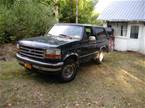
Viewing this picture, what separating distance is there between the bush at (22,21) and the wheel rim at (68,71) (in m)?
6.34

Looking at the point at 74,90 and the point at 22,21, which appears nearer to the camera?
the point at 74,90

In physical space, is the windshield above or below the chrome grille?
above

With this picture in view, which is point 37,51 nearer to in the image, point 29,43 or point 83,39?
point 29,43

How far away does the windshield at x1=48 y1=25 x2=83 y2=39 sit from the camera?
8.01 meters

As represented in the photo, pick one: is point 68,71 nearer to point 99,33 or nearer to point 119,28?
point 99,33

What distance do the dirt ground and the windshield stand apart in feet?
5.33

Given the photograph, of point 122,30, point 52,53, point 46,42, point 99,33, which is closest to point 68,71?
point 52,53

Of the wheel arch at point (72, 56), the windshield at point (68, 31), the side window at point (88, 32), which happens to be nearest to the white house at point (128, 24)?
the side window at point (88, 32)

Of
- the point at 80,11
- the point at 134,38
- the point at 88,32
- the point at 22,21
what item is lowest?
the point at 134,38

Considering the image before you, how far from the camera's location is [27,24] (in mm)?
12852

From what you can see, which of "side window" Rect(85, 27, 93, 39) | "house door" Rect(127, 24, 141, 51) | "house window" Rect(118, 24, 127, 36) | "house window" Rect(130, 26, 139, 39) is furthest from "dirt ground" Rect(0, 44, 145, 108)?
"house window" Rect(118, 24, 127, 36)

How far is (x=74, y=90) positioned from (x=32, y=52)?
1875 mm

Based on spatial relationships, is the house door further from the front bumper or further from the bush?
the front bumper

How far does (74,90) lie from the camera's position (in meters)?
6.79
